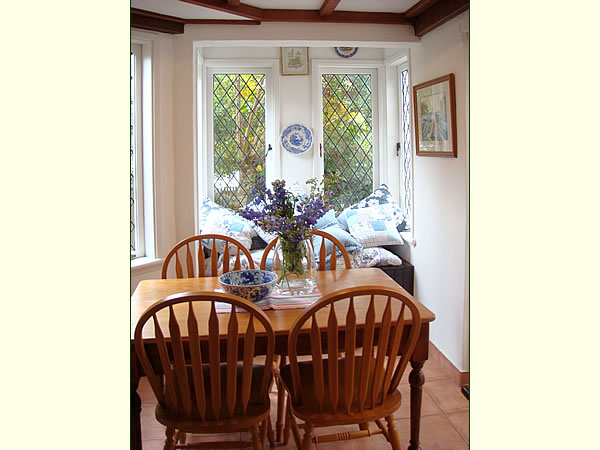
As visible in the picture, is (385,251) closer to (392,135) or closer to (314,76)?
(392,135)

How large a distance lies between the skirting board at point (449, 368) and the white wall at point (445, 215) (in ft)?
0.11

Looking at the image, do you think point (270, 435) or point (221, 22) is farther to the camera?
point (221, 22)

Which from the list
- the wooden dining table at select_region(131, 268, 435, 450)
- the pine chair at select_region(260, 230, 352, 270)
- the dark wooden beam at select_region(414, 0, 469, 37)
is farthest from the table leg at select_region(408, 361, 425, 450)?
the dark wooden beam at select_region(414, 0, 469, 37)

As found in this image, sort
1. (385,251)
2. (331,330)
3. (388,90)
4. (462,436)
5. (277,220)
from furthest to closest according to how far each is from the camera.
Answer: (388,90)
(385,251)
(462,436)
(277,220)
(331,330)

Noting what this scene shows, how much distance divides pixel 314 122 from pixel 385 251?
1289 millimetres

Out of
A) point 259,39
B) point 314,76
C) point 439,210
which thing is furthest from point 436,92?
point 314,76

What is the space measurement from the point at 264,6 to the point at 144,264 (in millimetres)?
1796

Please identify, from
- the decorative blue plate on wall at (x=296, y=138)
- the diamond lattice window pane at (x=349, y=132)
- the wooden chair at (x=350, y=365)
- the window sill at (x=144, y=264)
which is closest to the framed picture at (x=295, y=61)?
the diamond lattice window pane at (x=349, y=132)

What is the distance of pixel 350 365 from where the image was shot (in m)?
1.74

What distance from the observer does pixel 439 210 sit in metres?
3.14

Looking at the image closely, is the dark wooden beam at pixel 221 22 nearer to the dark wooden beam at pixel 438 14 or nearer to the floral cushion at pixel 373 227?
the dark wooden beam at pixel 438 14

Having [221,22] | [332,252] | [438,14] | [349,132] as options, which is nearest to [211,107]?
[221,22]

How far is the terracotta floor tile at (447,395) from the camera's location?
2.68 metres

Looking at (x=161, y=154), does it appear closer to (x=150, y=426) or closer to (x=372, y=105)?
(x=150, y=426)
